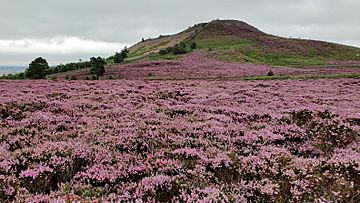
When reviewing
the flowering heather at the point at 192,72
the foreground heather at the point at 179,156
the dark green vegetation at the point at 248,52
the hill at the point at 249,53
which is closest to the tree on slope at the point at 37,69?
the flowering heather at the point at 192,72

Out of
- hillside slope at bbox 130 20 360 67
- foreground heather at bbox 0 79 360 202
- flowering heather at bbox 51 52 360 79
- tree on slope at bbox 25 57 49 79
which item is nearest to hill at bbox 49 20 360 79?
hillside slope at bbox 130 20 360 67

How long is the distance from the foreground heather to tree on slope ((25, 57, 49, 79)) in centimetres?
3265

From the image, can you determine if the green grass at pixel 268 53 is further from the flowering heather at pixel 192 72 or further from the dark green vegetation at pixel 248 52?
the flowering heather at pixel 192 72

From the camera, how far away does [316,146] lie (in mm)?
8969

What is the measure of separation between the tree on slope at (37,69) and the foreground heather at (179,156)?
107ft

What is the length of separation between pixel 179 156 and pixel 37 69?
42032 millimetres

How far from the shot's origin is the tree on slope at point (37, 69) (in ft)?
145

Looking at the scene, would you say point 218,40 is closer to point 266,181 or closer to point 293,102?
point 293,102

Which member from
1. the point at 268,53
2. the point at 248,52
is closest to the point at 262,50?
the point at 268,53

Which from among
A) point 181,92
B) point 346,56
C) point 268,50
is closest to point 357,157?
point 181,92

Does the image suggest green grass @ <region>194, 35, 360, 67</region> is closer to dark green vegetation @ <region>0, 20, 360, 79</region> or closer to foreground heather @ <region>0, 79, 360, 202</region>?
dark green vegetation @ <region>0, 20, 360, 79</region>

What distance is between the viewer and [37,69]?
4441 cm

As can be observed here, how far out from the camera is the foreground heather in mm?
5672

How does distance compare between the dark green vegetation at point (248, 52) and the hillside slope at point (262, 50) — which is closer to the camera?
the dark green vegetation at point (248, 52)
